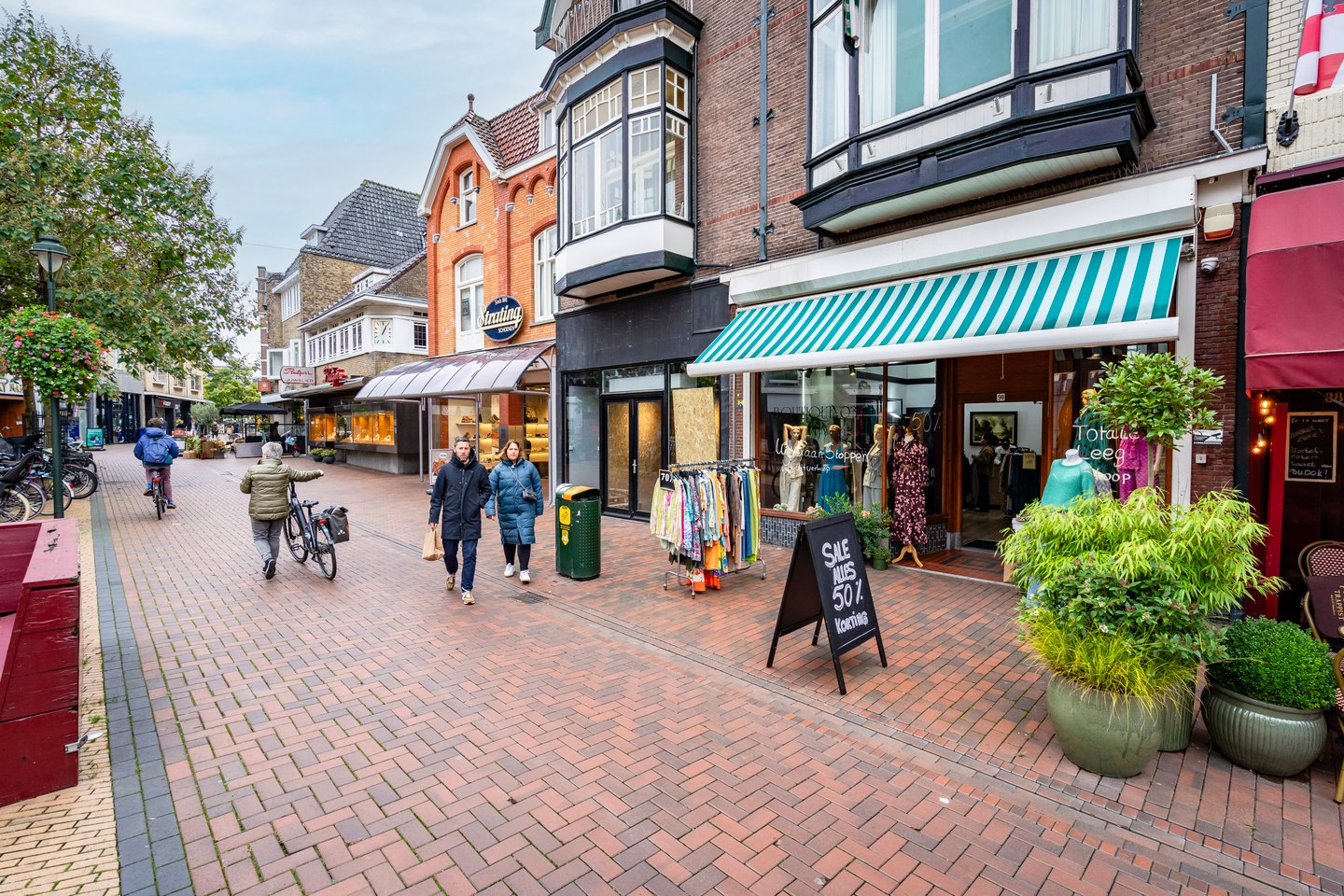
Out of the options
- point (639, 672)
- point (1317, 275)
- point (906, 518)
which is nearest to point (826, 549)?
point (639, 672)

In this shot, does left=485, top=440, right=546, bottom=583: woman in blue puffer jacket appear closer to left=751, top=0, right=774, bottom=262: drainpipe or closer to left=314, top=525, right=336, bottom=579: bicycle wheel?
left=314, top=525, right=336, bottom=579: bicycle wheel

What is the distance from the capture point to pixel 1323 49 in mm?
5027

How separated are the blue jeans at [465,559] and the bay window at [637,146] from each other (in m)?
6.79

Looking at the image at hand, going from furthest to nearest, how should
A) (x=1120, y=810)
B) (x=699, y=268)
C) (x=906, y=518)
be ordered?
(x=699, y=268) < (x=906, y=518) < (x=1120, y=810)

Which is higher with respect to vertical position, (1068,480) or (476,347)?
(476,347)

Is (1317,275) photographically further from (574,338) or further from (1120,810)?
(574,338)

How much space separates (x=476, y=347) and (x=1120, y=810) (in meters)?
18.3

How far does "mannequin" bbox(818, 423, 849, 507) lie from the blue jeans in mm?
5275

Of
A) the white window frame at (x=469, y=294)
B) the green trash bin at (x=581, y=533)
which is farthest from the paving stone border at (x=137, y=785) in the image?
the white window frame at (x=469, y=294)

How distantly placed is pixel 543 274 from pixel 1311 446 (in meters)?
14.8

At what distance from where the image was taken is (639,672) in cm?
499

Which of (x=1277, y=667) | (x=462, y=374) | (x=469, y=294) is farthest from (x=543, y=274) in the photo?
(x=1277, y=667)

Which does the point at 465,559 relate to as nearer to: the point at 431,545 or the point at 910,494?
the point at 431,545

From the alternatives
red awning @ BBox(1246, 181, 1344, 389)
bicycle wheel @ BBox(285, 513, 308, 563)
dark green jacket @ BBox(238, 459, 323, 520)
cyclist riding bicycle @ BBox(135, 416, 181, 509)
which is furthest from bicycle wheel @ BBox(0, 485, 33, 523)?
red awning @ BBox(1246, 181, 1344, 389)
